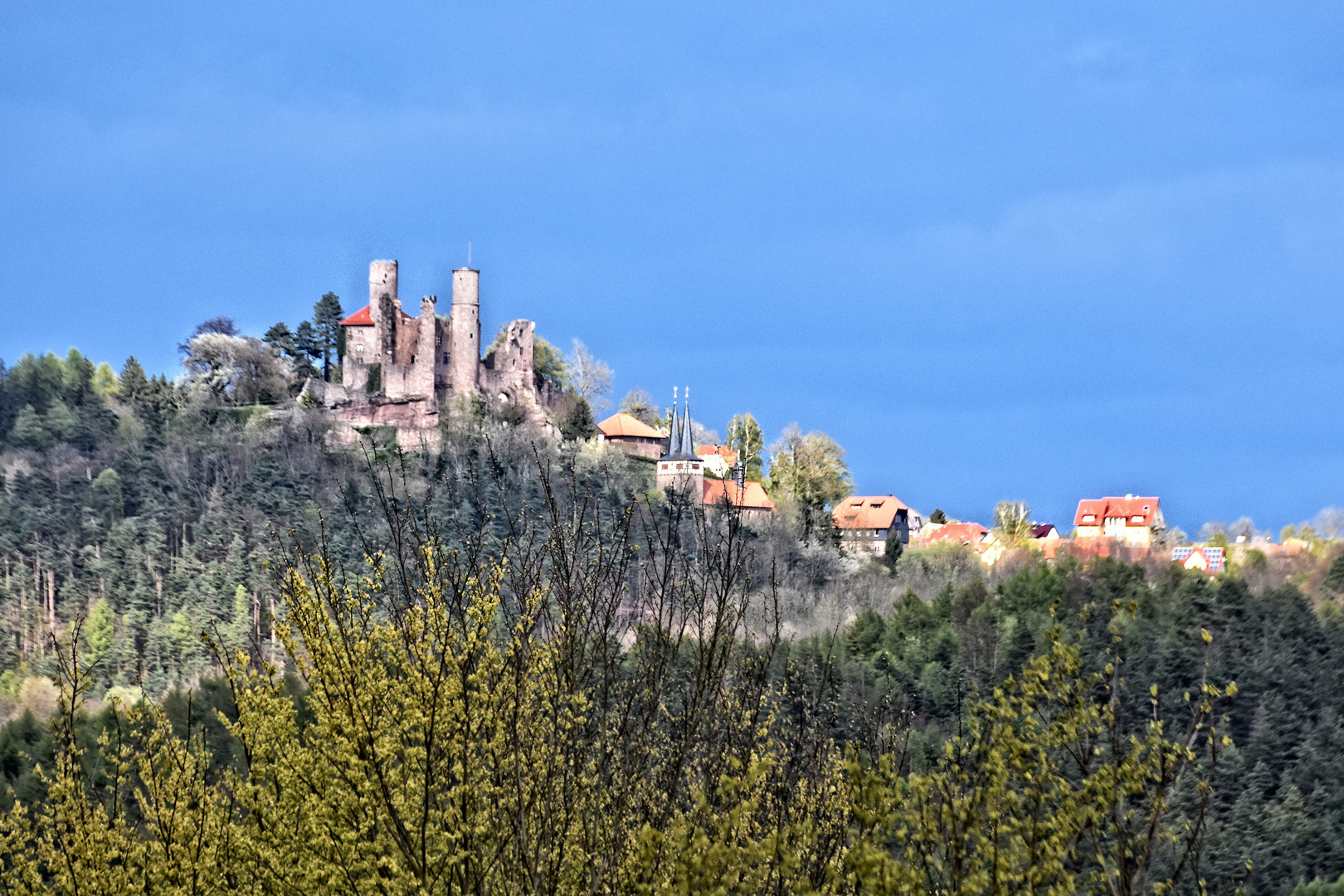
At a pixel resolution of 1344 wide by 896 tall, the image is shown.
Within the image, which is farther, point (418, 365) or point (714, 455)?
point (714, 455)

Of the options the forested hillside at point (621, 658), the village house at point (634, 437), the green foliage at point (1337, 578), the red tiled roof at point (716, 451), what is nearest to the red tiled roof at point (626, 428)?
the village house at point (634, 437)

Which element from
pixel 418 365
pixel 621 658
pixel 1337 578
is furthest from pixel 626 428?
pixel 621 658

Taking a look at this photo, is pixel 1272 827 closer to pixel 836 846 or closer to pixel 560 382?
pixel 836 846

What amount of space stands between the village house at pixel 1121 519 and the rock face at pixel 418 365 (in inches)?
1094

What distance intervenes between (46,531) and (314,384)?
14.3 metres

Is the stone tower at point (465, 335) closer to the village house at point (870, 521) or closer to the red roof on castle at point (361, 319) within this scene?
the red roof on castle at point (361, 319)

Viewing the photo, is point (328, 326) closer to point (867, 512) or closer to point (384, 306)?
point (384, 306)

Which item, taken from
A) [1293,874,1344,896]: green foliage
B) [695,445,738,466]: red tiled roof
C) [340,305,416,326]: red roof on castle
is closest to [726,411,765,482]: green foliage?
[695,445,738,466]: red tiled roof

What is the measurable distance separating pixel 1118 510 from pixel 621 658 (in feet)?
224

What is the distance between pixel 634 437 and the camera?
75.0 metres

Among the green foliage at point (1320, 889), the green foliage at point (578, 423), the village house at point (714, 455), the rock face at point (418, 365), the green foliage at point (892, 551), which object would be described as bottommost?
the green foliage at point (1320, 889)

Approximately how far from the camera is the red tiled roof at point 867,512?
74938 mm

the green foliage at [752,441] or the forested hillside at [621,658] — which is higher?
the green foliage at [752,441]

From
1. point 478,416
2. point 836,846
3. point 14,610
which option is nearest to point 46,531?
point 14,610
